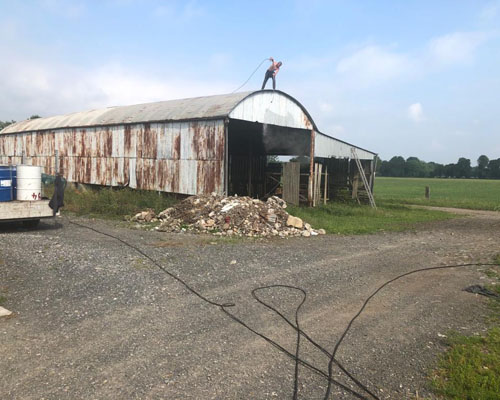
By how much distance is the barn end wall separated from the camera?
1418 cm

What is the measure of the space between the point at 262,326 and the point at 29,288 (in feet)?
11.9

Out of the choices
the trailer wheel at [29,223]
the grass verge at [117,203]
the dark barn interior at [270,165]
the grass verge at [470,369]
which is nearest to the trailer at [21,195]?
the trailer wheel at [29,223]

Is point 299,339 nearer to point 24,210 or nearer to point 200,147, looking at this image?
point 24,210

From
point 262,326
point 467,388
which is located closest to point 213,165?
point 262,326

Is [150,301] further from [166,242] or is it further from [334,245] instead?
[334,245]

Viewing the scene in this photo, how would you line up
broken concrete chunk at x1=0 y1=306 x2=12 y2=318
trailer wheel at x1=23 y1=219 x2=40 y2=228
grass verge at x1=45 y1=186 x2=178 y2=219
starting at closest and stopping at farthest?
broken concrete chunk at x1=0 y1=306 x2=12 y2=318 < trailer wheel at x1=23 y1=219 x2=40 y2=228 < grass verge at x1=45 y1=186 x2=178 y2=219

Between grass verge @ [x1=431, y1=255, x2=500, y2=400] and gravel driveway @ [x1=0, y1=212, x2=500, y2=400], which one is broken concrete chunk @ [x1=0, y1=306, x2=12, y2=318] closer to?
gravel driveway @ [x1=0, y1=212, x2=500, y2=400]

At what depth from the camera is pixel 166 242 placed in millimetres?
9453

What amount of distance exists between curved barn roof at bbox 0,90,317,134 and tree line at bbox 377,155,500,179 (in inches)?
3097

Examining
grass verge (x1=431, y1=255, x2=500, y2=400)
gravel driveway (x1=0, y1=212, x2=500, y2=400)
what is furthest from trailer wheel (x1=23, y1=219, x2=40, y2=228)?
grass verge (x1=431, y1=255, x2=500, y2=400)

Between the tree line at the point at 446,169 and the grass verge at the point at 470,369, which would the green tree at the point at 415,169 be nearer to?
the tree line at the point at 446,169

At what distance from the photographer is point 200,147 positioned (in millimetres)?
14398

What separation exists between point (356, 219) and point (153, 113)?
9.83m

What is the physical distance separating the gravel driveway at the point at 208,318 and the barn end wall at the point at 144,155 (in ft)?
18.8
